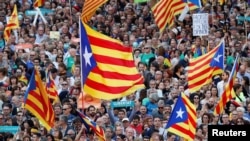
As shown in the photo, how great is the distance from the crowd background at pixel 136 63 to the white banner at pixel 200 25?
0.19 meters

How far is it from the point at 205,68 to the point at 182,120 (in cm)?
310

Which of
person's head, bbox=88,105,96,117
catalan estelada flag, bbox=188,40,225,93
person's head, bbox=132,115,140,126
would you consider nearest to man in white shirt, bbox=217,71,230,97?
catalan estelada flag, bbox=188,40,225,93

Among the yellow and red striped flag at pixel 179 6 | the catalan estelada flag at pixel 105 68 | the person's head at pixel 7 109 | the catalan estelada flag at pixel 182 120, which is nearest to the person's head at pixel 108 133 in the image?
the catalan estelada flag at pixel 182 120

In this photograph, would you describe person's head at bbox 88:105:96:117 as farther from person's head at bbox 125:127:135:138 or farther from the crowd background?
person's head at bbox 125:127:135:138

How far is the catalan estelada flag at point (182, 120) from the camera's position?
18.5m

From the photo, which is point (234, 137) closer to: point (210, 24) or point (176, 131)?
point (176, 131)

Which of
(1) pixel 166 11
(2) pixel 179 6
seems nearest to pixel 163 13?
(1) pixel 166 11

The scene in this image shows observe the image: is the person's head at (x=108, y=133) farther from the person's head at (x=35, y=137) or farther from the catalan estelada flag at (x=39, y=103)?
the person's head at (x=35, y=137)

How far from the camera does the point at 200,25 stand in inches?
976

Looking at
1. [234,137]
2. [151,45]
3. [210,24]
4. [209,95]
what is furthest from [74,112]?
[234,137]

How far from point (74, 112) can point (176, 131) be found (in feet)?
8.47

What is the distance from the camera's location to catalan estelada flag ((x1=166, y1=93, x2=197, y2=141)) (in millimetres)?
18500

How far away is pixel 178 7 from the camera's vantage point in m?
25.7

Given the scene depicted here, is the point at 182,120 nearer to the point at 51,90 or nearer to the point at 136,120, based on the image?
the point at 136,120
